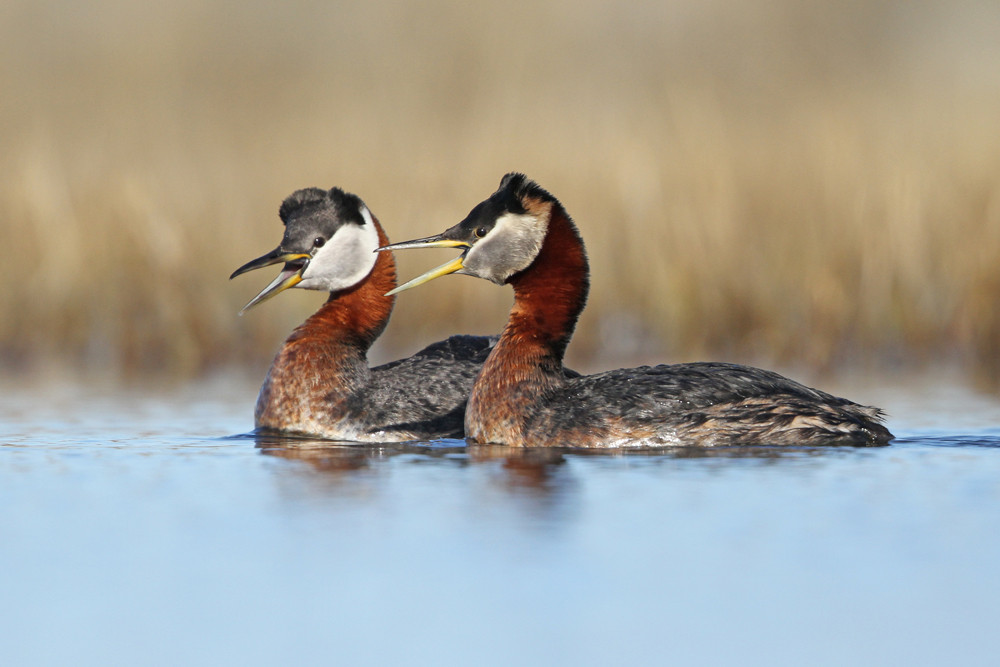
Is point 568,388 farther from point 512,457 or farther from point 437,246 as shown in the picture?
point 437,246

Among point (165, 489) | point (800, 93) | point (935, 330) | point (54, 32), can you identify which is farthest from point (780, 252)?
point (54, 32)

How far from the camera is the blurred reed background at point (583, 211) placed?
12.0 meters

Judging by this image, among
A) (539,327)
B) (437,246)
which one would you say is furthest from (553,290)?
(437,246)

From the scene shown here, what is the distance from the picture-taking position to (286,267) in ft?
30.6

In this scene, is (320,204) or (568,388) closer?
(568,388)

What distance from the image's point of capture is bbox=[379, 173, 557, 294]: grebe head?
8.30 meters

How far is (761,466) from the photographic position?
6.89 metres

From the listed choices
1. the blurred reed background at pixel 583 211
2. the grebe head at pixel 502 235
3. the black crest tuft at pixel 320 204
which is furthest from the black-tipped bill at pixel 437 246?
the blurred reed background at pixel 583 211

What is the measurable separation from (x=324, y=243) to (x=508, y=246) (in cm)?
141

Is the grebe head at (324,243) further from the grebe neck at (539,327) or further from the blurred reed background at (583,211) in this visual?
the blurred reed background at (583,211)


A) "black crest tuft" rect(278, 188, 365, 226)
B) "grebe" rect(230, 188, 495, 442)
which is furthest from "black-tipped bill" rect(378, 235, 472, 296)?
"black crest tuft" rect(278, 188, 365, 226)

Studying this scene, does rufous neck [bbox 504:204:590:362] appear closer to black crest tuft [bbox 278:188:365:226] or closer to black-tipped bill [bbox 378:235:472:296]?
black-tipped bill [bbox 378:235:472:296]

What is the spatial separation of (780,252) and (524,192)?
14.4 feet

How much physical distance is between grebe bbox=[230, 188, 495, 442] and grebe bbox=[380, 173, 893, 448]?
0.68 meters
